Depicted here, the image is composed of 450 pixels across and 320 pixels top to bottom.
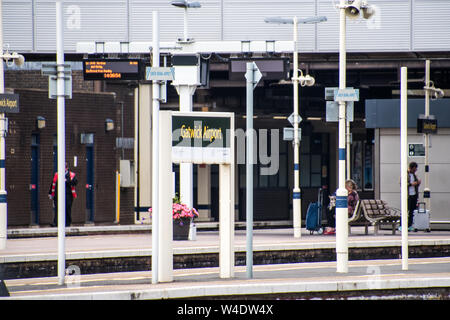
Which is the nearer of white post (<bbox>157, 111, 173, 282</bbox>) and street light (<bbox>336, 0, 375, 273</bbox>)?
white post (<bbox>157, 111, 173, 282</bbox>)

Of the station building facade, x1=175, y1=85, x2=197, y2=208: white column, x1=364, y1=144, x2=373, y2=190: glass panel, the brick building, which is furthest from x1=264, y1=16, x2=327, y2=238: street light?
x1=364, y1=144, x2=373, y2=190: glass panel

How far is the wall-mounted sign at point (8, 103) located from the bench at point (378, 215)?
8.78 metres

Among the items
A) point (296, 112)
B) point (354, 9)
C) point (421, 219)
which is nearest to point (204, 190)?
point (296, 112)

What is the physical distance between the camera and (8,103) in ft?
70.3

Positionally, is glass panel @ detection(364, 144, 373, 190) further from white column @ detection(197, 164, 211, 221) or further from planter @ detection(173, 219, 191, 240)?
planter @ detection(173, 219, 191, 240)

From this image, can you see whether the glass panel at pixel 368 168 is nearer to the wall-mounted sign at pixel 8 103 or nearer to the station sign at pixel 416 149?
the station sign at pixel 416 149

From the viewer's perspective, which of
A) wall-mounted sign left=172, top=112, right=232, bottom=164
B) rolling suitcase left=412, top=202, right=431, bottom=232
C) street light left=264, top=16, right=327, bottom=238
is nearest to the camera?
wall-mounted sign left=172, top=112, right=232, bottom=164

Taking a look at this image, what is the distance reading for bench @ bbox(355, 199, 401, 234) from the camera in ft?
79.9

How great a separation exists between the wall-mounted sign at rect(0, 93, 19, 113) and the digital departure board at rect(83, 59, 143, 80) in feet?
→ 13.5

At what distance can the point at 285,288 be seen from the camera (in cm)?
1308

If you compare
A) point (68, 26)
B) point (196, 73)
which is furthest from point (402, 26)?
point (68, 26)

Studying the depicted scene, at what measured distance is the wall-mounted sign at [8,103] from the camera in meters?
21.3

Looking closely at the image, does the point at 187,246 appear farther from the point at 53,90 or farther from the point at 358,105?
the point at 358,105

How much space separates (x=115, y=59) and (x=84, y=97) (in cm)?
839
